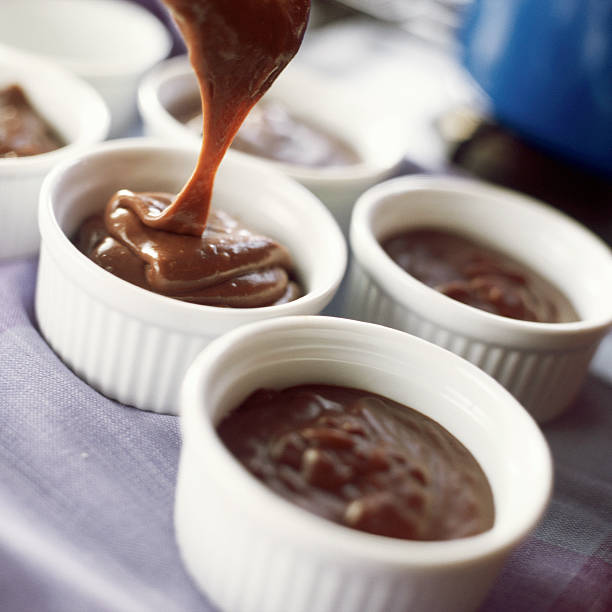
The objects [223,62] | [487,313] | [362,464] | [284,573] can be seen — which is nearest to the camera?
[284,573]

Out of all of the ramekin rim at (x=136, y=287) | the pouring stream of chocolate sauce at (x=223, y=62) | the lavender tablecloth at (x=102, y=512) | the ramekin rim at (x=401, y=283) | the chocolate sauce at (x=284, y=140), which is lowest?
the lavender tablecloth at (x=102, y=512)

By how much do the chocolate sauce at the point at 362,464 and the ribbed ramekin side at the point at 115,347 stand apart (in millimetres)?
157

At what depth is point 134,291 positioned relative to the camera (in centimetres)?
112

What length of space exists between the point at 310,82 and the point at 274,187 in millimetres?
603

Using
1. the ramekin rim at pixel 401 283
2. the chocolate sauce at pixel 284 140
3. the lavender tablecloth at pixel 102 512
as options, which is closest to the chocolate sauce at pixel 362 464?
the lavender tablecloth at pixel 102 512

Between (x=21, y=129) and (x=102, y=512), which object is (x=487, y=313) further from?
(x=21, y=129)

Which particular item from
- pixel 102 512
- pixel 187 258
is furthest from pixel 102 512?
pixel 187 258

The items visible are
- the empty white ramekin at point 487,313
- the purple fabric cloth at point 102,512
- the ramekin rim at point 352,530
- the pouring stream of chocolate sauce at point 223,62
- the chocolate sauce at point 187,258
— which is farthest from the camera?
the empty white ramekin at point 487,313

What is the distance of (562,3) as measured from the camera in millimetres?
1657

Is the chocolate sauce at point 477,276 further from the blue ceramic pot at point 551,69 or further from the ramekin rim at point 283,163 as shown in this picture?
the blue ceramic pot at point 551,69

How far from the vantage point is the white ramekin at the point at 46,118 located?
1.34m

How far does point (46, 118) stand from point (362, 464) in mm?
1008

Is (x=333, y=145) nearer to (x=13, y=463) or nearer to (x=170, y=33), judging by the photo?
(x=170, y=33)

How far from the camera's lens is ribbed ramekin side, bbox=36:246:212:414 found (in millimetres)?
1146
